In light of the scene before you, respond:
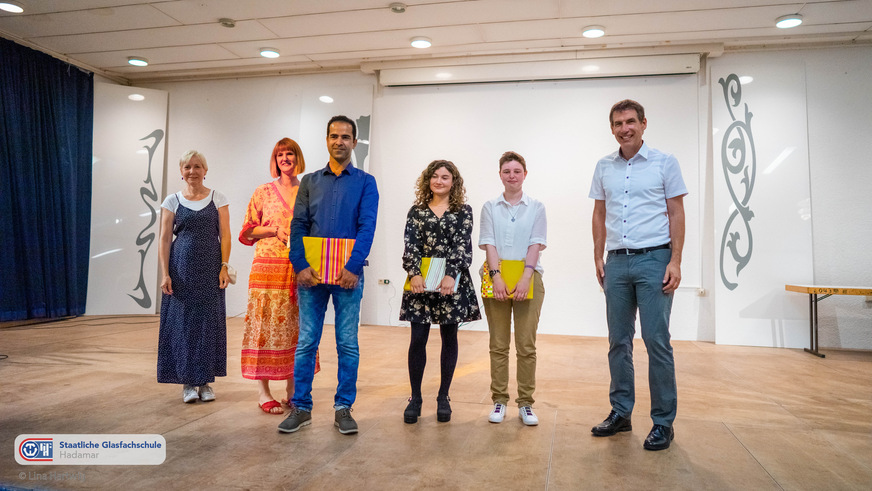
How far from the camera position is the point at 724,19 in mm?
5090

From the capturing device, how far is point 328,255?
8.05 feet

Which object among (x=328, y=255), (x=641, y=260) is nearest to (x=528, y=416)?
(x=641, y=260)

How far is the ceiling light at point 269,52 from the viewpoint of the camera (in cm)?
621

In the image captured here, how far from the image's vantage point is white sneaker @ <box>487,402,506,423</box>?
8.79 ft

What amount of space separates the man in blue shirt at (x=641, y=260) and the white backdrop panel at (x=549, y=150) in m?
3.54

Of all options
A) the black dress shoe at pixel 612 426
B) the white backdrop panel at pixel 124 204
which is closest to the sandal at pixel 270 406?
the black dress shoe at pixel 612 426

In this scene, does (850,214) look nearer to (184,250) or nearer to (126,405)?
(184,250)

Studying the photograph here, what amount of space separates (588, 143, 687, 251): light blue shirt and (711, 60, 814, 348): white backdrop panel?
372cm

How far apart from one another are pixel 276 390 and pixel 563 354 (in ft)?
8.21

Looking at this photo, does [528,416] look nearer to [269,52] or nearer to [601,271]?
[601,271]

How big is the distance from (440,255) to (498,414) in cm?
82

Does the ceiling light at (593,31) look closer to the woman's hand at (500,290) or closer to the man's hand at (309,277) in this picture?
the woman's hand at (500,290)

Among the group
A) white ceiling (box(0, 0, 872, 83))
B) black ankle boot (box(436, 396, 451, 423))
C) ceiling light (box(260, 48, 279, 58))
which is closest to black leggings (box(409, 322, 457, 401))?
black ankle boot (box(436, 396, 451, 423))

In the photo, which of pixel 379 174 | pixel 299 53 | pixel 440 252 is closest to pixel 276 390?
pixel 440 252
